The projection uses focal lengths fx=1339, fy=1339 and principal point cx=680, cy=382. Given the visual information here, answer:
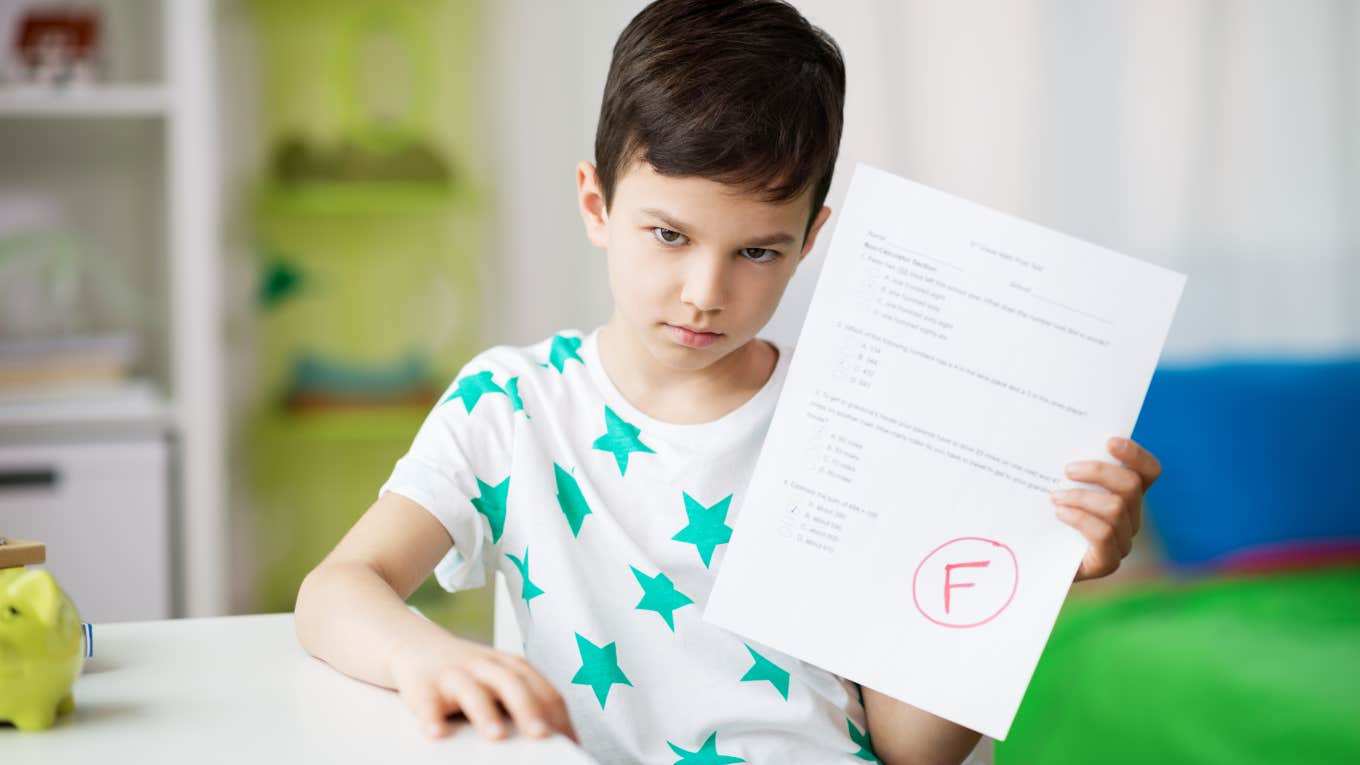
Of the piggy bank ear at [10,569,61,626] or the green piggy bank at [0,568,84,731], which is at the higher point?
the piggy bank ear at [10,569,61,626]

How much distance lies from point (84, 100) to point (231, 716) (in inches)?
64.6

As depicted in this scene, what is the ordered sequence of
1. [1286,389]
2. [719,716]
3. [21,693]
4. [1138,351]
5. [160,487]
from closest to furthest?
1. [21,693]
2. [1138,351]
3. [719,716]
4. [160,487]
5. [1286,389]

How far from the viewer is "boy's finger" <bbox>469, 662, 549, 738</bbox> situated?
0.59 metres

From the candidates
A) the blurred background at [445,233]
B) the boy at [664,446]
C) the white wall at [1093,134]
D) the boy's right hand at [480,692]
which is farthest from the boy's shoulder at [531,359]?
the white wall at [1093,134]

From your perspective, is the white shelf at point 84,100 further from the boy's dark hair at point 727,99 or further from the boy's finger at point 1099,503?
the boy's finger at point 1099,503

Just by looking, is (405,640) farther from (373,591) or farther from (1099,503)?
(1099,503)

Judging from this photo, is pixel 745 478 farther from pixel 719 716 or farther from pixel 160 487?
pixel 160 487

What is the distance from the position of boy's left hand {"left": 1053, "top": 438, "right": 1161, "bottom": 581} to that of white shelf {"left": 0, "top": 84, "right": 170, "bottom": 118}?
5.50 ft

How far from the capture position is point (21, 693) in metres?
0.58

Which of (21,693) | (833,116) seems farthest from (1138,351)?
(21,693)

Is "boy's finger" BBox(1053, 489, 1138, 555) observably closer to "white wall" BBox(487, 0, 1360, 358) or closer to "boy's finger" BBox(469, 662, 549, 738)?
"boy's finger" BBox(469, 662, 549, 738)

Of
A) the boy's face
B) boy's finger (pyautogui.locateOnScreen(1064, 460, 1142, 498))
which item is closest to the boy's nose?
the boy's face

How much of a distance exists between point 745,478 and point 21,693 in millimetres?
513

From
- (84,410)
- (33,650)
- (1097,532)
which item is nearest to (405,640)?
(33,650)
